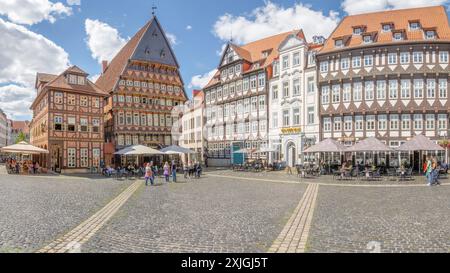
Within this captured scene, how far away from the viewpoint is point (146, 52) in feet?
142

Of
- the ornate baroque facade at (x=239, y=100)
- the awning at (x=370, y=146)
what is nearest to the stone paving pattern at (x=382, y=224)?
the awning at (x=370, y=146)

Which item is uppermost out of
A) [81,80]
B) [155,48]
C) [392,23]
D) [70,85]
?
[155,48]

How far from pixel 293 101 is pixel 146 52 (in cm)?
2168

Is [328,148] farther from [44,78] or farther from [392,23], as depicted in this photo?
[44,78]

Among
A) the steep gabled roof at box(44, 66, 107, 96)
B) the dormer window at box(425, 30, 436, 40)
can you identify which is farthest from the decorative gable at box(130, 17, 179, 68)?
the dormer window at box(425, 30, 436, 40)

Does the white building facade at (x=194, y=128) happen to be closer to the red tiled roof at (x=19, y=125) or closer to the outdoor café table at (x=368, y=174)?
the outdoor café table at (x=368, y=174)

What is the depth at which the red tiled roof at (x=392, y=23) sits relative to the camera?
3030cm

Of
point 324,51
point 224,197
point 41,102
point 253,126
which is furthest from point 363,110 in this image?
point 41,102

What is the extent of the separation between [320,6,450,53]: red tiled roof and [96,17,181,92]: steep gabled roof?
22.8 metres

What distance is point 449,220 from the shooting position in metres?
8.79

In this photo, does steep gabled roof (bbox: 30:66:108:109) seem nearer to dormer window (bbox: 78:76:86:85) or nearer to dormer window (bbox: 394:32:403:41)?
dormer window (bbox: 78:76:86:85)

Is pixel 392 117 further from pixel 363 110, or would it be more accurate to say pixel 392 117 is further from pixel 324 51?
pixel 324 51

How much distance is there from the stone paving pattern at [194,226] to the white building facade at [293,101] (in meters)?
22.6
